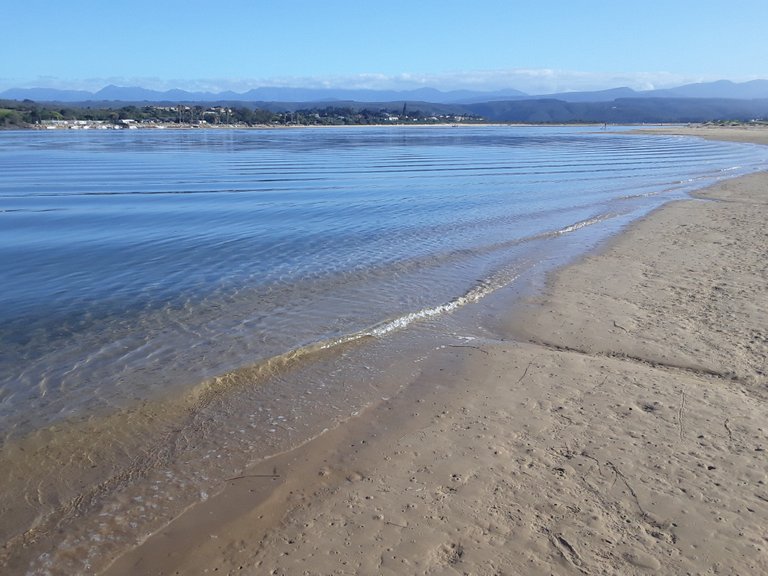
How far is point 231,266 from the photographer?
1323 cm

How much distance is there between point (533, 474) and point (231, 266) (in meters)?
9.39

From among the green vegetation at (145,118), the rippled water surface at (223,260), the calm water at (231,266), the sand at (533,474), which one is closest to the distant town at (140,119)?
the green vegetation at (145,118)

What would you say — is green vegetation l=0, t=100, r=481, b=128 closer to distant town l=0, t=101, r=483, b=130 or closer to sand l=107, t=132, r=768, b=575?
distant town l=0, t=101, r=483, b=130

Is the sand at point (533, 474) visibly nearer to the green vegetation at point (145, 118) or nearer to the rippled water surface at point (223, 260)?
the rippled water surface at point (223, 260)

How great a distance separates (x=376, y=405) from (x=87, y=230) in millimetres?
13959

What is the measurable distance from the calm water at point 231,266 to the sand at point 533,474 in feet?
2.88

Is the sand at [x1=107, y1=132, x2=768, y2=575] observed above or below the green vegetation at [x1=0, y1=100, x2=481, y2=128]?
above

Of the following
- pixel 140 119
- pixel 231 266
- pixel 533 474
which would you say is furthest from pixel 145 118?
pixel 533 474

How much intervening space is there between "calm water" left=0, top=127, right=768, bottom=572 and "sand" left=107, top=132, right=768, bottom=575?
0.88m

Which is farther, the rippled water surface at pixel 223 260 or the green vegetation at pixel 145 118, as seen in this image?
the green vegetation at pixel 145 118

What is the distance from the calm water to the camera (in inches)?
302

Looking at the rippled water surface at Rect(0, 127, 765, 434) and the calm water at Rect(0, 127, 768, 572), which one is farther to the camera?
the rippled water surface at Rect(0, 127, 765, 434)

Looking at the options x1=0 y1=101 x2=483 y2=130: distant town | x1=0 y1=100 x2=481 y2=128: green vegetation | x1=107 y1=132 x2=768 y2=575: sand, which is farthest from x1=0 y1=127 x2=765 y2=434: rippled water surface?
x1=0 y1=100 x2=481 y2=128: green vegetation

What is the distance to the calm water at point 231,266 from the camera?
7680 millimetres
